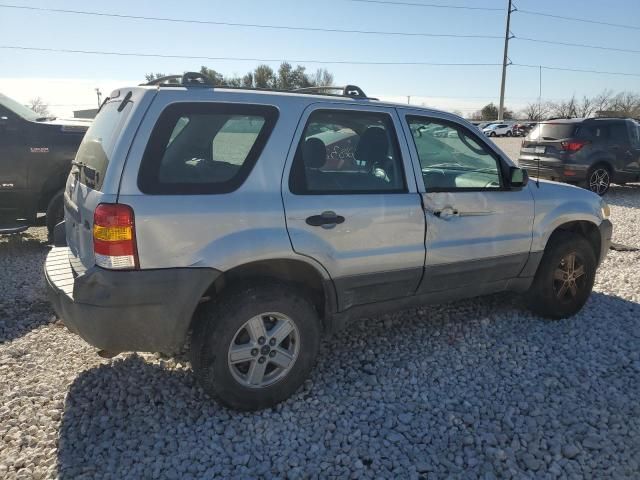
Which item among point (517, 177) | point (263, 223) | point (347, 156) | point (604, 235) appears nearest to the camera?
point (263, 223)

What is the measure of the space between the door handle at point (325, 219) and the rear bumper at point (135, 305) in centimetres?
63

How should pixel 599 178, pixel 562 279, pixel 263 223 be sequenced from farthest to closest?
pixel 599 178
pixel 562 279
pixel 263 223

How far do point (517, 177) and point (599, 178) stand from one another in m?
8.61

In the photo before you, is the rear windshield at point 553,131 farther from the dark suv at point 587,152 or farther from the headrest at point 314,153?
the headrest at point 314,153

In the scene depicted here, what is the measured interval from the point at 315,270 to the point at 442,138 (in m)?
1.51

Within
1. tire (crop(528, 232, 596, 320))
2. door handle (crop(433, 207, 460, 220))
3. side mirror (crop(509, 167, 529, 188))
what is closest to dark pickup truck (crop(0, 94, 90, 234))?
door handle (crop(433, 207, 460, 220))

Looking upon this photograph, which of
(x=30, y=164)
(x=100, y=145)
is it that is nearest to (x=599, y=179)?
(x=30, y=164)

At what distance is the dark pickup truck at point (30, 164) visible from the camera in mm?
5957

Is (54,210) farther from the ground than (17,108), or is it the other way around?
(17,108)

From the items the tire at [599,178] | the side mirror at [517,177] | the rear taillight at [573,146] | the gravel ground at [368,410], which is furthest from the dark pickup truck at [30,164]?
the tire at [599,178]

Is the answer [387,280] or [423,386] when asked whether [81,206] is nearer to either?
[387,280]

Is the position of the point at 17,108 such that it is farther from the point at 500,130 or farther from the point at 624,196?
the point at 500,130

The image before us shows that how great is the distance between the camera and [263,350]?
296cm

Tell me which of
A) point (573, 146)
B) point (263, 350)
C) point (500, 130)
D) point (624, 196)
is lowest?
point (624, 196)
